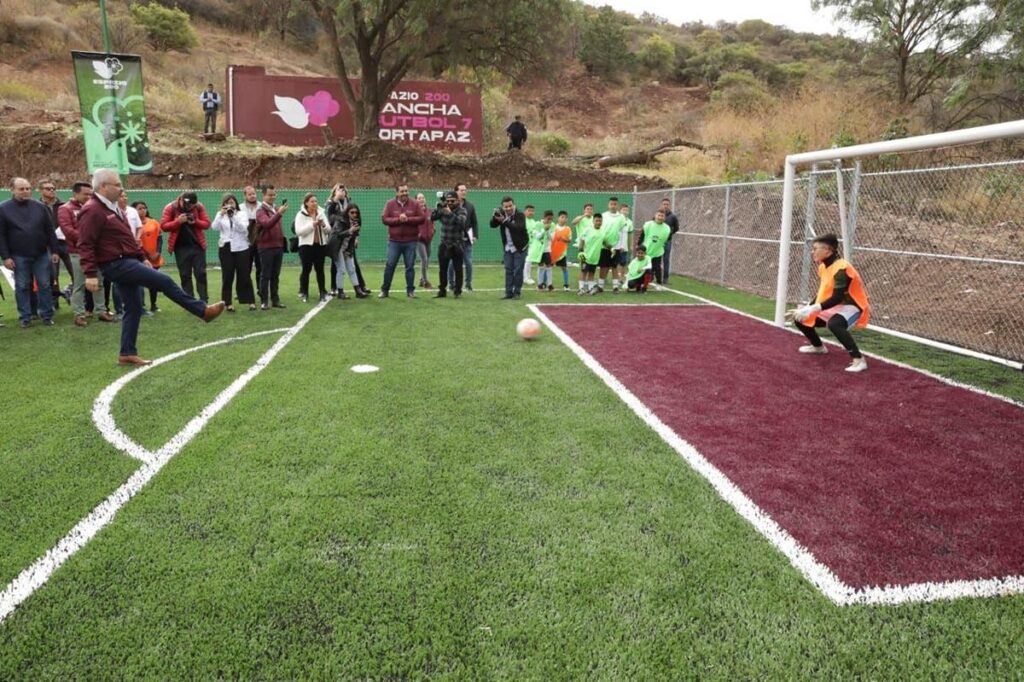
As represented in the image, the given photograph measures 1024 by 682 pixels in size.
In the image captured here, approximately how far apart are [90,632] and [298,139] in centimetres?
2656

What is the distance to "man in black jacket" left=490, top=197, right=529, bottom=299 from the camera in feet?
39.9

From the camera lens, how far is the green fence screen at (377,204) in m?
20.6

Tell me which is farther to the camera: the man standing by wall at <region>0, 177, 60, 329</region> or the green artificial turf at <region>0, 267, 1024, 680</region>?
the man standing by wall at <region>0, 177, 60, 329</region>

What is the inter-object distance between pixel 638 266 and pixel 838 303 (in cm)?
641

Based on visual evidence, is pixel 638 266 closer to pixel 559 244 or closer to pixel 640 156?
pixel 559 244

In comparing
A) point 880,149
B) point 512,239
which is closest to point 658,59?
point 512,239

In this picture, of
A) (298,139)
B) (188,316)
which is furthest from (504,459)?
(298,139)

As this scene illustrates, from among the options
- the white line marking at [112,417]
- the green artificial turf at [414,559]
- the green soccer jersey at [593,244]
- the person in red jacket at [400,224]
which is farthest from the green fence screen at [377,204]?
the green artificial turf at [414,559]

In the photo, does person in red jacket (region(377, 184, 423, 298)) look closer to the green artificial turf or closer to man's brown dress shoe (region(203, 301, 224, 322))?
man's brown dress shoe (region(203, 301, 224, 322))

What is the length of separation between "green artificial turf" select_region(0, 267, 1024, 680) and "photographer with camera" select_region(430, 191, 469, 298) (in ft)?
21.1

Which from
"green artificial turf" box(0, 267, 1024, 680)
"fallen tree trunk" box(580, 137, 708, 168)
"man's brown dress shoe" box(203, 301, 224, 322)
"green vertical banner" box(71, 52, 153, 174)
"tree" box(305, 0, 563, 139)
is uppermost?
"tree" box(305, 0, 563, 139)

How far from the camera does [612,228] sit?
42.5ft

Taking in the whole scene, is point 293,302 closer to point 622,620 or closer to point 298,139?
point 622,620

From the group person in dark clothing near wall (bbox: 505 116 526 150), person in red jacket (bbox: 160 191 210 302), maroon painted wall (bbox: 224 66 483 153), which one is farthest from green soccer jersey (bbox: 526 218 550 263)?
maroon painted wall (bbox: 224 66 483 153)
